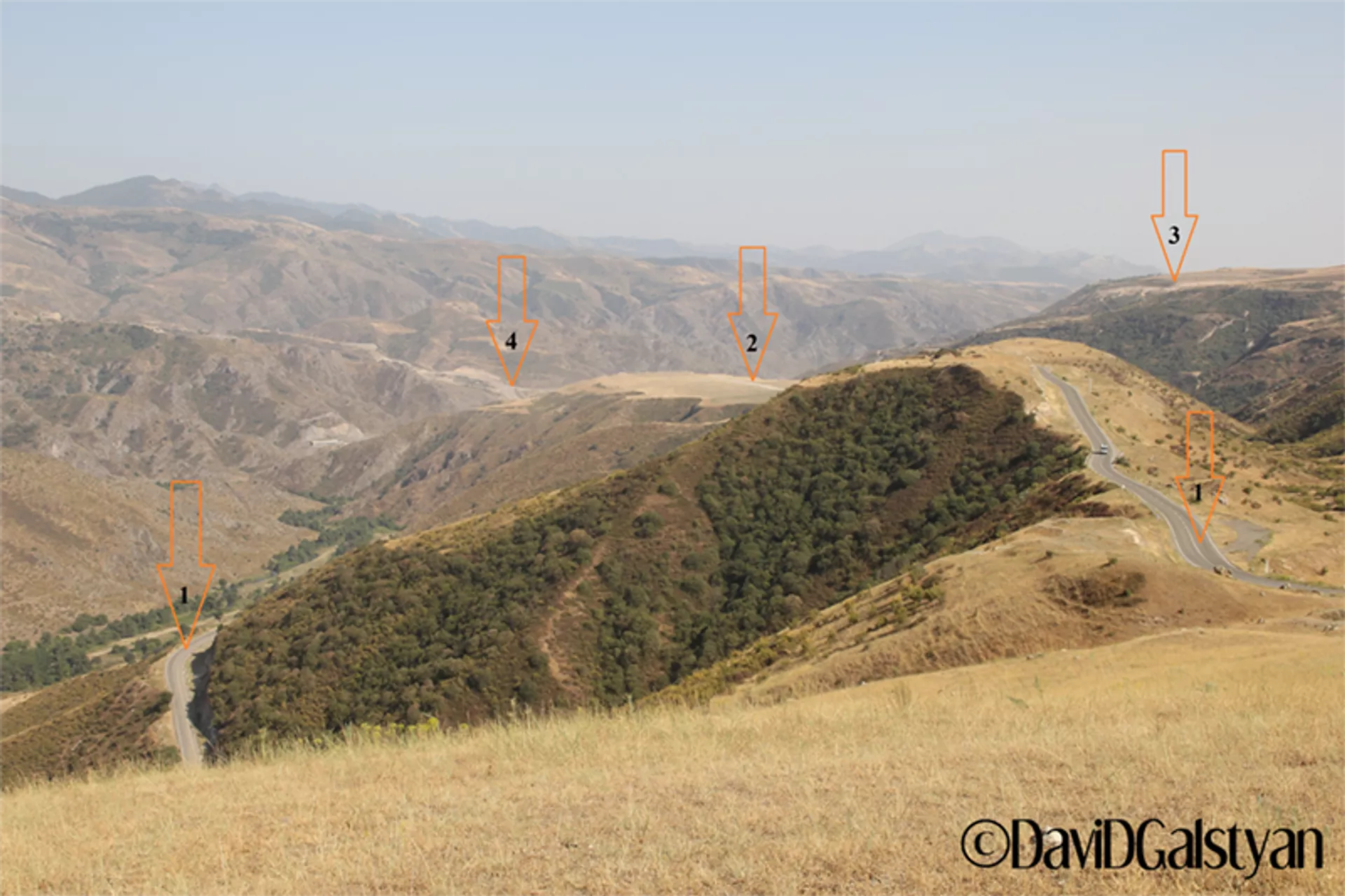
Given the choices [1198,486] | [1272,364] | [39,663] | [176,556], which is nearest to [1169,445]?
[1198,486]

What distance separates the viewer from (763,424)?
215ft

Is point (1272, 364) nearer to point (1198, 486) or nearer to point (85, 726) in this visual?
point (1198, 486)

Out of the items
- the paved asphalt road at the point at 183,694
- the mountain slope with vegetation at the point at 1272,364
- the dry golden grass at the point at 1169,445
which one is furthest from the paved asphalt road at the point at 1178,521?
the paved asphalt road at the point at 183,694

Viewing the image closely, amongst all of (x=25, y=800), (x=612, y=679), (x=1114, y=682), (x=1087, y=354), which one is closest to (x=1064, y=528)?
(x=1114, y=682)

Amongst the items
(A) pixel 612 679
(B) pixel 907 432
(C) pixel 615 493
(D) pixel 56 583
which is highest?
(B) pixel 907 432

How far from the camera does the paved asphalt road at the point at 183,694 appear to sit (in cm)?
5547

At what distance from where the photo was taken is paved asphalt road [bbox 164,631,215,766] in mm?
55469

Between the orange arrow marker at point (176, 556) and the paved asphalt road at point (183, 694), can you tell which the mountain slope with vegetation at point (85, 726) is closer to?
the paved asphalt road at point (183, 694)

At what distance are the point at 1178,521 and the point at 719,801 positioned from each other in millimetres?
32629

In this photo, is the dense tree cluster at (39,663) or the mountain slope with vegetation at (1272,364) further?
the dense tree cluster at (39,663)

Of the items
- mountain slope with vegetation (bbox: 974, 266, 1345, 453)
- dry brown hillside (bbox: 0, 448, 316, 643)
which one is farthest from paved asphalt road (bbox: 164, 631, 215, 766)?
mountain slope with vegetation (bbox: 974, 266, 1345, 453)

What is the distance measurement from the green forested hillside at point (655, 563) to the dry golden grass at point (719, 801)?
29316mm

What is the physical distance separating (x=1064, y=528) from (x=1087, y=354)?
54.4 metres

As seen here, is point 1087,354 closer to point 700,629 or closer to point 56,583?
point 700,629
